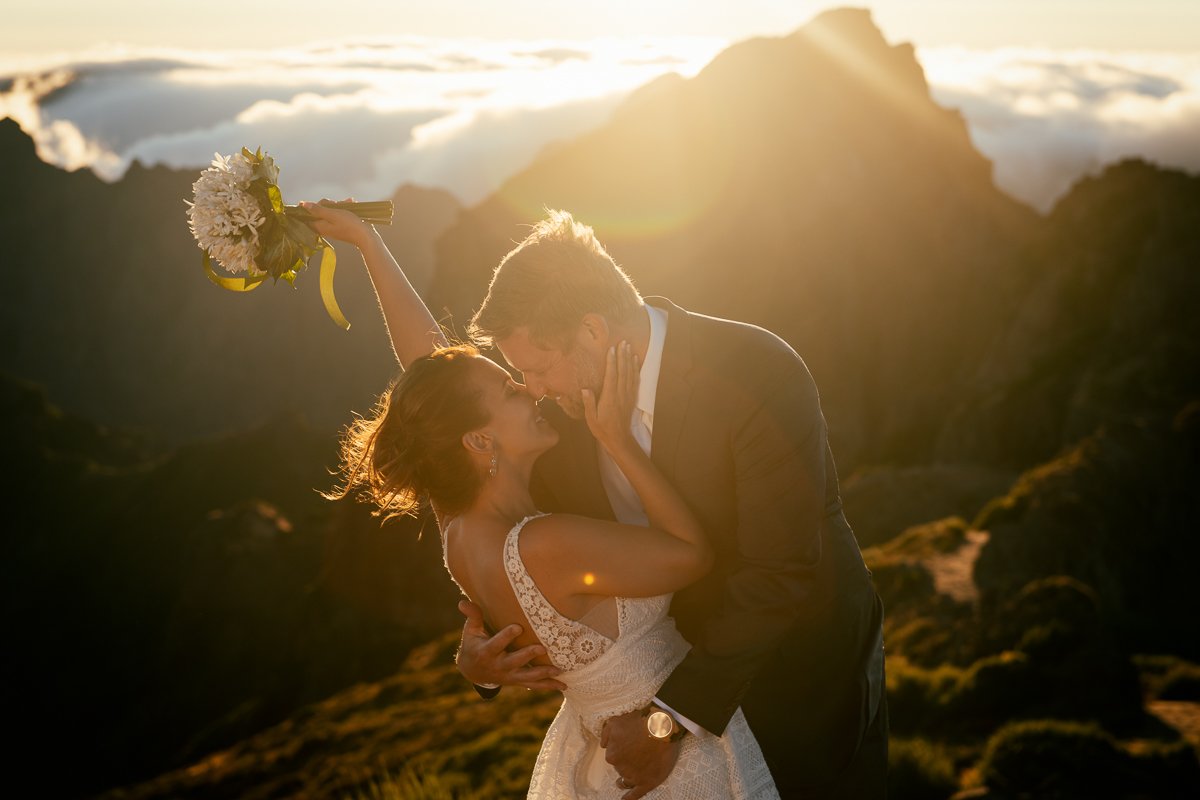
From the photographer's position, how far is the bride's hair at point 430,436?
4.27 metres

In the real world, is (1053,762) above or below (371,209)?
below

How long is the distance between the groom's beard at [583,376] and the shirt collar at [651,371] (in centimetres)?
19

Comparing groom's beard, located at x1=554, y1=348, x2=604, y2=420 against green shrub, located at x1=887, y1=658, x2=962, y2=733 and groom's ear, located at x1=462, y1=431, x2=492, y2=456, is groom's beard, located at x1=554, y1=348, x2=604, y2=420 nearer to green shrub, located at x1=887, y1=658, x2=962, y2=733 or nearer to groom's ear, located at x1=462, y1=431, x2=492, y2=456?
groom's ear, located at x1=462, y1=431, x2=492, y2=456

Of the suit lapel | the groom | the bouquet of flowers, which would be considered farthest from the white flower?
the suit lapel

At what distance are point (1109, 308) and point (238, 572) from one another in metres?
69.1

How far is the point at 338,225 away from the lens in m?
5.35

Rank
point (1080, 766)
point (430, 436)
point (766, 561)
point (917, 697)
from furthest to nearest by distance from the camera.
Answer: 1. point (917, 697)
2. point (1080, 766)
3. point (430, 436)
4. point (766, 561)

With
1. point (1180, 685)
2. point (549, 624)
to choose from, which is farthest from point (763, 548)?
point (1180, 685)

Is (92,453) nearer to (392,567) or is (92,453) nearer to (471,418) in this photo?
(392,567)

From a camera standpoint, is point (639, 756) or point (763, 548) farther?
point (639, 756)

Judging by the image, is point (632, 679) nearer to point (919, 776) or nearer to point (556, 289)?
point (556, 289)

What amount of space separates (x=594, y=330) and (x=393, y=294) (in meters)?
1.89

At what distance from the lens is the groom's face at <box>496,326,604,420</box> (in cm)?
410

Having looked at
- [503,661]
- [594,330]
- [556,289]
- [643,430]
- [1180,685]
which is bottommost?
[1180,685]
